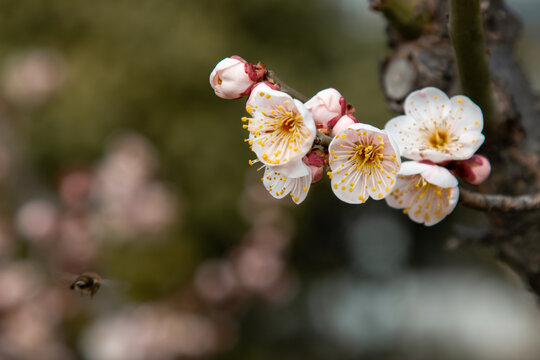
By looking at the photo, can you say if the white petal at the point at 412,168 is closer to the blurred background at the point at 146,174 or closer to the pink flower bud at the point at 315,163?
the pink flower bud at the point at 315,163

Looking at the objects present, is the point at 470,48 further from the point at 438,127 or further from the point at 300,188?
the point at 300,188

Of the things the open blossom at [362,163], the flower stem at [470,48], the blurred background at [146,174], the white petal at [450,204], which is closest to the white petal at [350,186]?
the open blossom at [362,163]

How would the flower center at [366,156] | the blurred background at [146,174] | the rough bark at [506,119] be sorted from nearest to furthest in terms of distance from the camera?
the flower center at [366,156]
the rough bark at [506,119]
the blurred background at [146,174]

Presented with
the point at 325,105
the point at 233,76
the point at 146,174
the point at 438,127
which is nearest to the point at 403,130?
the point at 438,127

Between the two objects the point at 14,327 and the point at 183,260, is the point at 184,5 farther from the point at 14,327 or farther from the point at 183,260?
the point at 14,327

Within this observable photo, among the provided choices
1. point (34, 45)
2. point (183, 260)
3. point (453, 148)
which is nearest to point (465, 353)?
point (183, 260)

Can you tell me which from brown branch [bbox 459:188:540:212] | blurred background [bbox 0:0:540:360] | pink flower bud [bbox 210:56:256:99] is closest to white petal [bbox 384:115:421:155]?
brown branch [bbox 459:188:540:212]
